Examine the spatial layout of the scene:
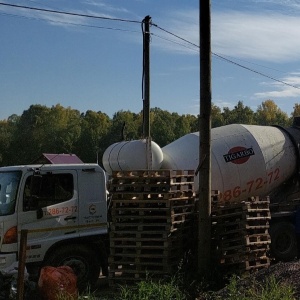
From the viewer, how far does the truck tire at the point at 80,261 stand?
9.83 metres

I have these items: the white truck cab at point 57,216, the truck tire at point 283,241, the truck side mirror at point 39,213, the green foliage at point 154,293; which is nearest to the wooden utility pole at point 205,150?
the green foliage at point 154,293

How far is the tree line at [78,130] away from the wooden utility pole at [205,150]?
46.8 m

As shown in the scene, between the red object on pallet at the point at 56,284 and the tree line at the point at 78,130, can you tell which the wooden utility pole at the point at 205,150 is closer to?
the red object on pallet at the point at 56,284

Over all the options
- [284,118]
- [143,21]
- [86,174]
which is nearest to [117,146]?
[86,174]

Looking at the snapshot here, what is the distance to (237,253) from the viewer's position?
9.53 m

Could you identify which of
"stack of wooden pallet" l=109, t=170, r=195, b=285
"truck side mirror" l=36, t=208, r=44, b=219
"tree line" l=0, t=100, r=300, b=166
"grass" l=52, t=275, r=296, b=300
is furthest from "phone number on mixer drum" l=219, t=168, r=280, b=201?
"tree line" l=0, t=100, r=300, b=166

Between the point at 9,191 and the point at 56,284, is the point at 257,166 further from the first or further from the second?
the point at 56,284

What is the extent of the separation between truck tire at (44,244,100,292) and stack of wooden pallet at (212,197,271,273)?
2241 millimetres

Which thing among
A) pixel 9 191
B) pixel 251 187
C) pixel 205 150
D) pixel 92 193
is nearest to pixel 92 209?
pixel 92 193

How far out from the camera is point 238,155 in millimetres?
12594

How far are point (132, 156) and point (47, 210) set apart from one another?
258 centimetres

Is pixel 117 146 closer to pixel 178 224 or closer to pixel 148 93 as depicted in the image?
pixel 178 224

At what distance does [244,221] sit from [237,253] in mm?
564

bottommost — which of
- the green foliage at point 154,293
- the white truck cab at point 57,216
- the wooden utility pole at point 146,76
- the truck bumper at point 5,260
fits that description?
the green foliage at point 154,293
